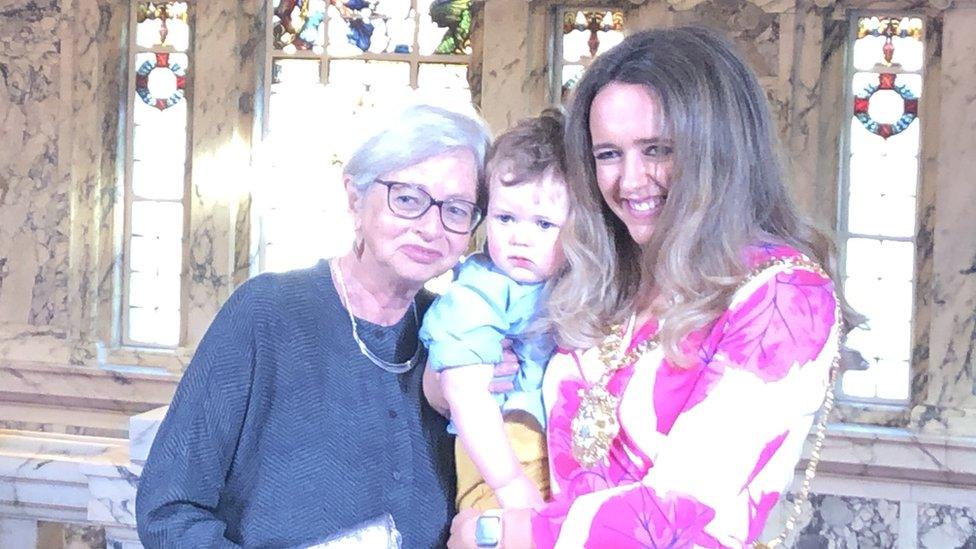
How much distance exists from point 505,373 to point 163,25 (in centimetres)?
690

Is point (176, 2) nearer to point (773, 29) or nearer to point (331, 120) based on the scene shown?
point (331, 120)

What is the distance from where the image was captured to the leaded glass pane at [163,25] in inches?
348

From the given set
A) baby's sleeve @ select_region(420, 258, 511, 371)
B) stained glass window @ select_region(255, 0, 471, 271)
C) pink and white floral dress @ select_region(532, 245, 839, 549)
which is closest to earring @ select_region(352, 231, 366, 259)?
baby's sleeve @ select_region(420, 258, 511, 371)

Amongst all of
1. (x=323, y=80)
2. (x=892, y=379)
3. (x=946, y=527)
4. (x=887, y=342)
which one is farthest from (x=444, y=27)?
(x=946, y=527)

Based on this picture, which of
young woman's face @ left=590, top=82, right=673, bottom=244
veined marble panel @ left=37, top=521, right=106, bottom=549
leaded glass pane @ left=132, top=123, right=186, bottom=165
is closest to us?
young woman's face @ left=590, top=82, right=673, bottom=244

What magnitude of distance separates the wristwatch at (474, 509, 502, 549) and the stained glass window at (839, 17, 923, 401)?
575 cm

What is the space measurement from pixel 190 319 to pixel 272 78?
1.63m

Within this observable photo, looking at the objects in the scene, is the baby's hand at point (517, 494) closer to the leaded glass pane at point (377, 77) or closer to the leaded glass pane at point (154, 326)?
the leaded glass pane at point (377, 77)

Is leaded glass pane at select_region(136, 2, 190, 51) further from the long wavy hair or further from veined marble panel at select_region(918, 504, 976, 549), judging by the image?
the long wavy hair

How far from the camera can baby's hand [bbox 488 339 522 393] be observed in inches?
100

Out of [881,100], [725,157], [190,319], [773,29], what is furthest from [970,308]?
[725,157]

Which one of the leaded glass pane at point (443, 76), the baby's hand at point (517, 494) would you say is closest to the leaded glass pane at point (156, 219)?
the leaded glass pane at point (443, 76)

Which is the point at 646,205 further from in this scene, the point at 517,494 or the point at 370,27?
the point at 370,27

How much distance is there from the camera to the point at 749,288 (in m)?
2.17
